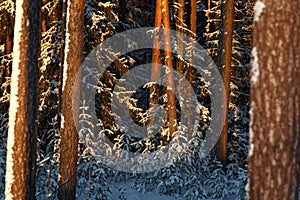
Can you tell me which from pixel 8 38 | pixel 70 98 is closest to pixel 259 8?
pixel 70 98

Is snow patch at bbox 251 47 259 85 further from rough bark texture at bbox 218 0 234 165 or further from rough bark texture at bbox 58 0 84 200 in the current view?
rough bark texture at bbox 218 0 234 165

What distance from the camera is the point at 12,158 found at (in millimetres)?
7035

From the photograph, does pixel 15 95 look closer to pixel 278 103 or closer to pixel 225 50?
pixel 278 103

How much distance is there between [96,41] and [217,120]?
5.07 m

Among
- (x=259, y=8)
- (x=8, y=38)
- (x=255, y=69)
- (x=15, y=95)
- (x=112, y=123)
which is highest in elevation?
(x=8, y=38)

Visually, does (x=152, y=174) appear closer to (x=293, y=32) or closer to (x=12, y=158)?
(x=12, y=158)

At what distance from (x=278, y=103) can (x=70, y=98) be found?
612 cm

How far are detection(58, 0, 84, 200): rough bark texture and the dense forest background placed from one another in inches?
25.0

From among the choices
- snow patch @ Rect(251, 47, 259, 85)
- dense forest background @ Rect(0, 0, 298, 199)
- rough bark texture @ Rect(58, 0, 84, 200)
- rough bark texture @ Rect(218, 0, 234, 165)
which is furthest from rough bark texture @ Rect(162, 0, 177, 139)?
snow patch @ Rect(251, 47, 259, 85)

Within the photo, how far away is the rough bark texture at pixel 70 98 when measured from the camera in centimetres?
920

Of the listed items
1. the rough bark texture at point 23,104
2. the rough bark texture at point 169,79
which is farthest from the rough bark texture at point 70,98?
the rough bark texture at point 169,79

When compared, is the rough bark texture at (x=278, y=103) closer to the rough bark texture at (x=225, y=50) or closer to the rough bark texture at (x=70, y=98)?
the rough bark texture at (x=70, y=98)

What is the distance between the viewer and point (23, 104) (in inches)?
277

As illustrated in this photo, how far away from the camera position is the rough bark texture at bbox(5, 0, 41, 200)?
7.01 metres
